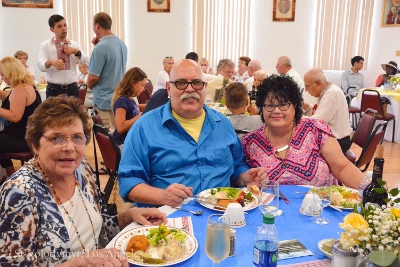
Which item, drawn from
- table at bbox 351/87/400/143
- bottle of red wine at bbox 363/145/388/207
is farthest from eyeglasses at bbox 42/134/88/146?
table at bbox 351/87/400/143

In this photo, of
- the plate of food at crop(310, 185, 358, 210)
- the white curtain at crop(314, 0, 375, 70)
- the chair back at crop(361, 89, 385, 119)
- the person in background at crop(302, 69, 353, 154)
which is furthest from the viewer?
the white curtain at crop(314, 0, 375, 70)

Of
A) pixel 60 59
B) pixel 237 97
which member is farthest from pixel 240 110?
pixel 60 59

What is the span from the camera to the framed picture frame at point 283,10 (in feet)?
29.6

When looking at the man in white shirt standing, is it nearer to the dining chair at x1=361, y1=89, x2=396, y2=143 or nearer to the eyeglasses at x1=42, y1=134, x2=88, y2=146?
the eyeglasses at x1=42, y1=134, x2=88, y2=146

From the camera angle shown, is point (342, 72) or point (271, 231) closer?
point (271, 231)

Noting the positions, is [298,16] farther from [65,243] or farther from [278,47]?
[65,243]

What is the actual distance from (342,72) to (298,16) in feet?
5.70

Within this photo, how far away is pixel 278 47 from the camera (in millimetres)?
9336

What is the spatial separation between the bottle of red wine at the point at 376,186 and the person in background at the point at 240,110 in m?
1.82

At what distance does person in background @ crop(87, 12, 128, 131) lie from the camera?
4883mm

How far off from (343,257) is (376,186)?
0.45m

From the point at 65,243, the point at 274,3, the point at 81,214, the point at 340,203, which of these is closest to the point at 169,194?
the point at 81,214

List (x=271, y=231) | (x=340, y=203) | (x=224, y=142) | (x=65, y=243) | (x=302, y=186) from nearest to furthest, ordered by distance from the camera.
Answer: (x=271, y=231), (x=65, y=243), (x=340, y=203), (x=302, y=186), (x=224, y=142)

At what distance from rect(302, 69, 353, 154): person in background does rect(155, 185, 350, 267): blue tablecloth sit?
2.46 m
